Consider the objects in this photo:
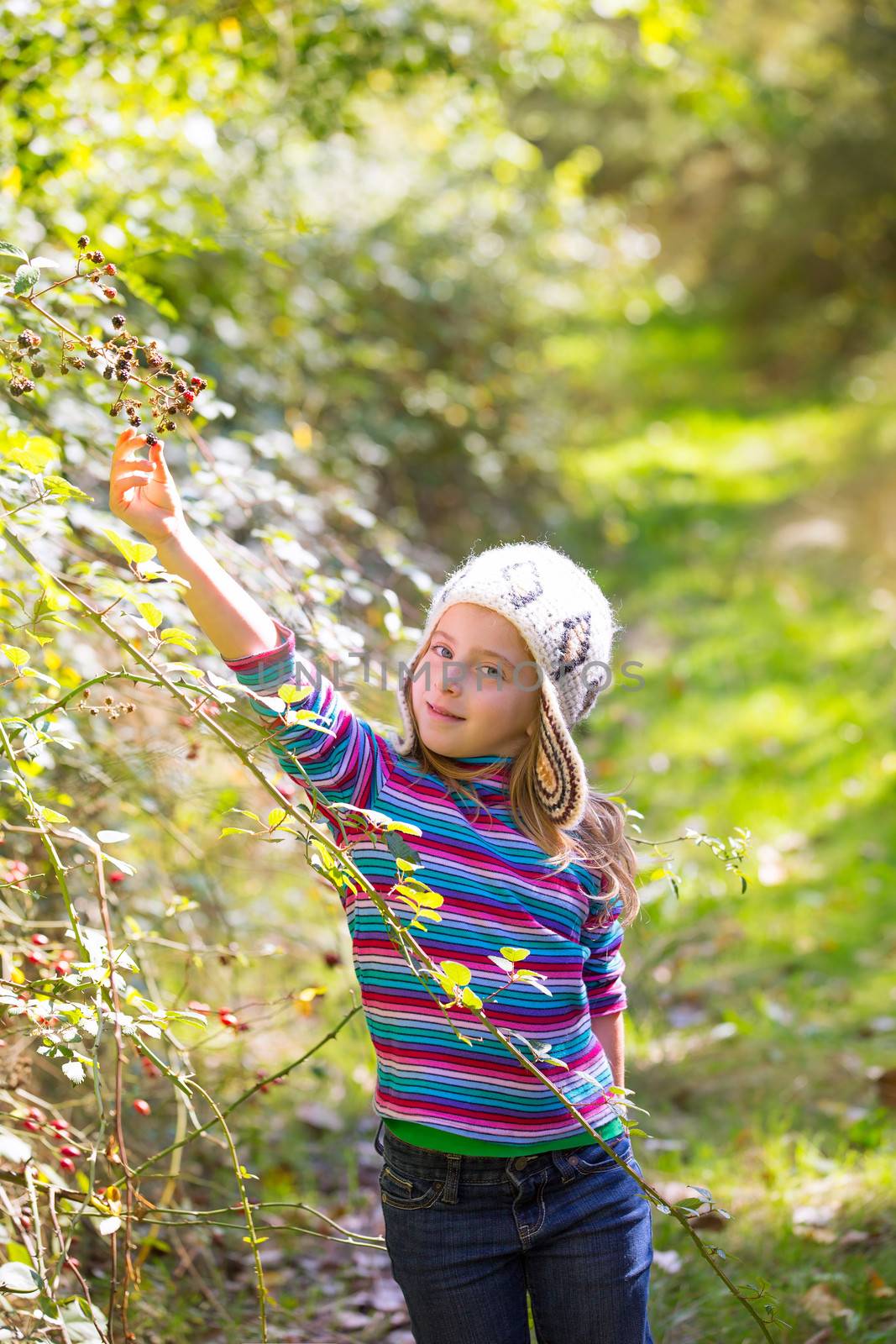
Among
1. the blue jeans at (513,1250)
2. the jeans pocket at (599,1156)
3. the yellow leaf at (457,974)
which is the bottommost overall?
the blue jeans at (513,1250)

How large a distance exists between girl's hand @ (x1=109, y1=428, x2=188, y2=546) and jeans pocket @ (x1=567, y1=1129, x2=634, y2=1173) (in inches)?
39.0

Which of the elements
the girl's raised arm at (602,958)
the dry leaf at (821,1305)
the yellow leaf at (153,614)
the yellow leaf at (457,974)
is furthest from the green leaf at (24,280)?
the dry leaf at (821,1305)

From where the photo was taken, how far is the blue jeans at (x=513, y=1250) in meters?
1.73

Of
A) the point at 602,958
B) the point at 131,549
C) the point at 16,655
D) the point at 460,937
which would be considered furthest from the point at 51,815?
the point at 602,958

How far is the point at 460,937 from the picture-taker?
1.77 meters

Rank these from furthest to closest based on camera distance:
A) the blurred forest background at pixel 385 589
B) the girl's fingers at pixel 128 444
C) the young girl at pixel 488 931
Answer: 1. the blurred forest background at pixel 385 589
2. the young girl at pixel 488 931
3. the girl's fingers at pixel 128 444

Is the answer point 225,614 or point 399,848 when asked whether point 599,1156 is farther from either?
point 225,614

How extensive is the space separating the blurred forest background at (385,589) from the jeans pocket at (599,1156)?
0.25 meters

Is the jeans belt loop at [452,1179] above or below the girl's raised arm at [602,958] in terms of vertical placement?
below

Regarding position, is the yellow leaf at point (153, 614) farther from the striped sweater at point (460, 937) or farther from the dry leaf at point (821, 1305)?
the dry leaf at point (821, 1305)

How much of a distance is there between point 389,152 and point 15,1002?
629cm

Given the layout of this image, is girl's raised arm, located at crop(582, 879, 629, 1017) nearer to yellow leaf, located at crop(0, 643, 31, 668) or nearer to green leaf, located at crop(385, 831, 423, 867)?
green leaf, located at crop(385, 831, 423, 867)

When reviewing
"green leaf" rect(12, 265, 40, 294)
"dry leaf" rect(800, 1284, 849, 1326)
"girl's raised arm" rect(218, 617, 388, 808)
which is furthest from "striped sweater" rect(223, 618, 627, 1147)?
"dry leaf" rect(800, 1284, 849, 1326)

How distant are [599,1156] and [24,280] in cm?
134
